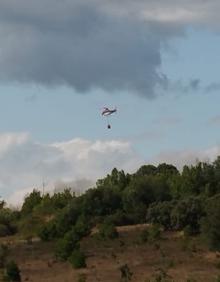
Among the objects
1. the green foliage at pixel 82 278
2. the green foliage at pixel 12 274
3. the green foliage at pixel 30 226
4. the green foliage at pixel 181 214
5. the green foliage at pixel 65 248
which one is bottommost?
the green foliage at pixel 82 278

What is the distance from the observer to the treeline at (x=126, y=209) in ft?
202

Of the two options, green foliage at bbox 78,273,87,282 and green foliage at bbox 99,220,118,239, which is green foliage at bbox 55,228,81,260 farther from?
green foliage at bbox 78,273,87,282

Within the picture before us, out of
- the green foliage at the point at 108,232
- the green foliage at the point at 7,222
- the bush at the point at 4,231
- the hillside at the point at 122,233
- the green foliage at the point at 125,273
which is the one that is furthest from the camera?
the green foliage at the point at 7,222

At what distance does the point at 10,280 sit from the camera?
44.2 m

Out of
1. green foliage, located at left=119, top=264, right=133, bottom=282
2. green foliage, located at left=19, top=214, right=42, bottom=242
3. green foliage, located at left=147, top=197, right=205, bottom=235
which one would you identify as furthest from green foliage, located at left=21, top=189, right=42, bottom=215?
green foliage, located at left=119, top=264, right=133, bottom=282

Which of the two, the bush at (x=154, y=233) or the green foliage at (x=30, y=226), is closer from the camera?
the bush at (x=154, y=233)

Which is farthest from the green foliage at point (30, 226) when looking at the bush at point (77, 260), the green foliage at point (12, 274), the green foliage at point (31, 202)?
the green foliage at point (12, 274)

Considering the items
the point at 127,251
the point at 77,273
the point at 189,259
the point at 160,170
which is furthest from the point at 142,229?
the point at 160,170

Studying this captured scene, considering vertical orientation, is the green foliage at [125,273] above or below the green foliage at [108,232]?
below

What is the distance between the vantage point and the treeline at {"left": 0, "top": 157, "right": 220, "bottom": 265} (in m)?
61.4

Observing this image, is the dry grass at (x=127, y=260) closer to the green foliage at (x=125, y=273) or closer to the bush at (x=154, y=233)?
the green foliage at (x=125, y=273)

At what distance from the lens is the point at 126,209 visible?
76.9 metres

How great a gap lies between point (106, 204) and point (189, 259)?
26830mm

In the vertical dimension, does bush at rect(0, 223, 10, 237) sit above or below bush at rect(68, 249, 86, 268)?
above
